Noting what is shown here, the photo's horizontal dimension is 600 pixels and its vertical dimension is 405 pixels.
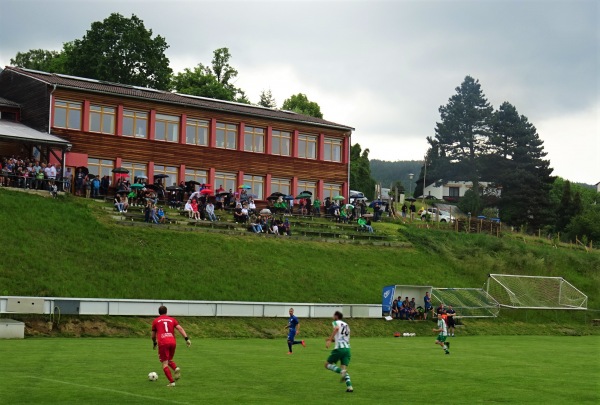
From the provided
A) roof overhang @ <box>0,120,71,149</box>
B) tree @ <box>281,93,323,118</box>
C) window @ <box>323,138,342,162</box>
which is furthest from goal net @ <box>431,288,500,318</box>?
tree @ <box>281,93,323,118</box>

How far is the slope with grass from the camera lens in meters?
43.0

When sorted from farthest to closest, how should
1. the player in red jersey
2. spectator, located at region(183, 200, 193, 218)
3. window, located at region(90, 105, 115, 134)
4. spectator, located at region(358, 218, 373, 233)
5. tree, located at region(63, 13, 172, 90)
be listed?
1. tree, located at region(63, 13, 172, 90)
2. spectator, located at region(358, 218, 373, 233)
3. window, located at region(90, 105, 115, 134)
4. spectator, located at region(183, 200, 193, 218)
5. the player in red jersey

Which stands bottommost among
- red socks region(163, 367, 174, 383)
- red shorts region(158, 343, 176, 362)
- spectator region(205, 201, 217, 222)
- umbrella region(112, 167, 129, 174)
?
red socks region(163, 367, 174, 383)

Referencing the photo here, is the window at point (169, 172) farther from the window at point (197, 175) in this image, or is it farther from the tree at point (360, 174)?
the tree at point (360, 174)

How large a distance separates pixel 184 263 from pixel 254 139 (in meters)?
26.8

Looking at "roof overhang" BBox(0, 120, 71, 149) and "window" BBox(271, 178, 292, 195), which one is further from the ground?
"roof overhang" BBox(0, 120, 71, 149)

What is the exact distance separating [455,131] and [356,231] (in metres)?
68.1

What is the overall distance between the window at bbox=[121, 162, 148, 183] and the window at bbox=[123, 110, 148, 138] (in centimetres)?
235

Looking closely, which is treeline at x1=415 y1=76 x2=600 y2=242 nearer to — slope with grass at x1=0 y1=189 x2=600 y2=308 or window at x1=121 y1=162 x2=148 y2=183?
slope with grass at x1=0 y1=189 x2=600 y2=308

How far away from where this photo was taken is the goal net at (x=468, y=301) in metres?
52.5

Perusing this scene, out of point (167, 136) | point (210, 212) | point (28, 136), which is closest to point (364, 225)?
point (210, 212)

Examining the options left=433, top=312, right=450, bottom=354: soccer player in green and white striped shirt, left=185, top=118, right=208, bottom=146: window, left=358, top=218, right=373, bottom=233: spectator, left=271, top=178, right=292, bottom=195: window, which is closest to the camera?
left=433, top=312, right=450, bottom=354: soccer player in green and white striped shirt

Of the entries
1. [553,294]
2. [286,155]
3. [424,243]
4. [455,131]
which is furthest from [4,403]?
[455,131]

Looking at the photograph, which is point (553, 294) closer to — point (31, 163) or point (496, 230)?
point (496, 230)
